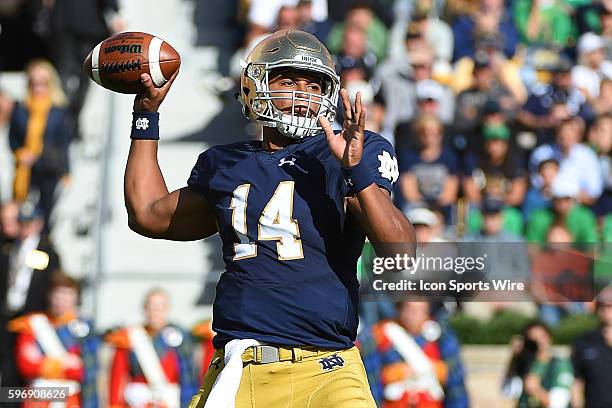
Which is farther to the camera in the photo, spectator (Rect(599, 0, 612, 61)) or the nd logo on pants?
spectator (Rect(599, 0, 612, 61))

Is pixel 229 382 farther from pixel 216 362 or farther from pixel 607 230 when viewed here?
pixel 607 230

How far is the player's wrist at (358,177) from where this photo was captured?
12.2 ft

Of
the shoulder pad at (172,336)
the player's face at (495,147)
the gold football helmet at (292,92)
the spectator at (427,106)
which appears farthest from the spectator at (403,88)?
the gold football helmet at (292,92)

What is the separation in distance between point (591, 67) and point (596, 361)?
11.6 feet

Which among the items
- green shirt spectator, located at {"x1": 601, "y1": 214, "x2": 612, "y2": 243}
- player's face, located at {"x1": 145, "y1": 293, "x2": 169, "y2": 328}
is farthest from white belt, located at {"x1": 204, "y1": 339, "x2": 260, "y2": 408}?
green shirt spectator, located at {"x1": 601, "y1": 214, "x2": 612, "y2": 243}

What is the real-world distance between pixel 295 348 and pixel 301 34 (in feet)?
3.45

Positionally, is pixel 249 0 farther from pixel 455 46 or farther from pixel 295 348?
pixel 295 348

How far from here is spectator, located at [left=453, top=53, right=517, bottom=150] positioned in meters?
9.66

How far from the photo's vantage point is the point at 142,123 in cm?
443

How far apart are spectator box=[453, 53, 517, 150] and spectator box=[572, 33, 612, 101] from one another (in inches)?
26.8

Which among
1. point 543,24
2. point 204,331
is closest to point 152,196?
point 204,331

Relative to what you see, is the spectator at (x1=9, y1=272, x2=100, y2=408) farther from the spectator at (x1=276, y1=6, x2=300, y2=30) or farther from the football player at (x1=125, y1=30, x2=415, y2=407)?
the football player at (x1=125, y1=30, x2=415, y2=407)

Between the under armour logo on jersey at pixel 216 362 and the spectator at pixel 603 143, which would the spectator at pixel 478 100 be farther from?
the under armour logo on jersey at pixel 216 362

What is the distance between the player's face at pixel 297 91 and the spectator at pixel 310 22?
6.09 metres
